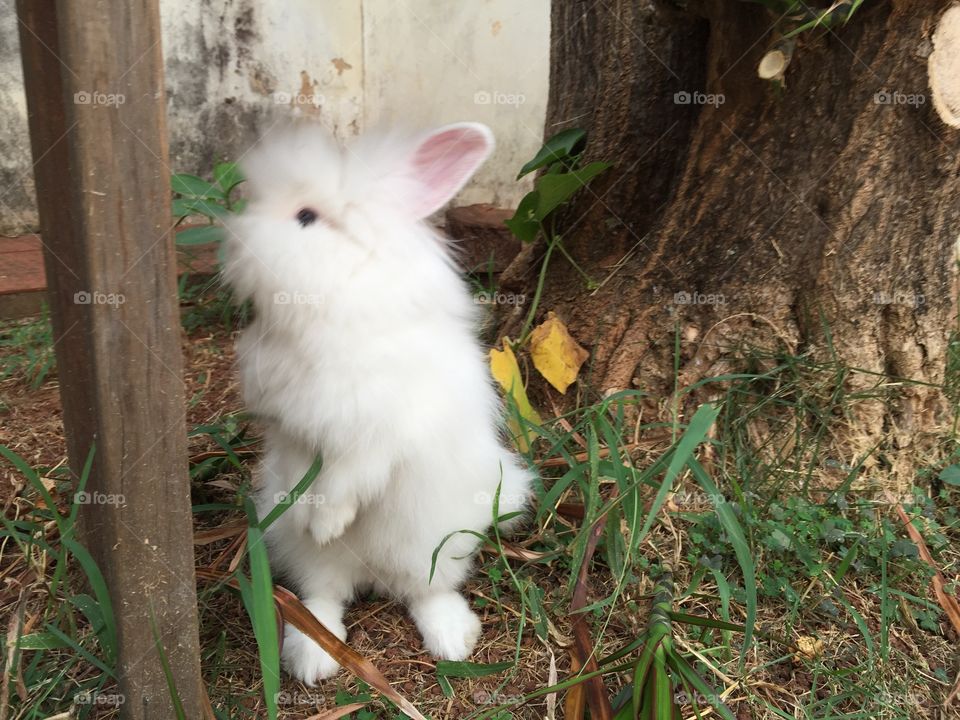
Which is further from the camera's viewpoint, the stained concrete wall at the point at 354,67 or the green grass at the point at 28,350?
the stained concrete wall at the point at 354,67

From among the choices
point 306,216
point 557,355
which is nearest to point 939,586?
point 557,355

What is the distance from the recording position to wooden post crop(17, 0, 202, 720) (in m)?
1.14

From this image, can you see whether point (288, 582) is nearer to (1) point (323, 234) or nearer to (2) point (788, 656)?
(1) point (323, 234)

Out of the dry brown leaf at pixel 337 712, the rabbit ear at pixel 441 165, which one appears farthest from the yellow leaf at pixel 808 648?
the rabbit ear at pixel 441 165

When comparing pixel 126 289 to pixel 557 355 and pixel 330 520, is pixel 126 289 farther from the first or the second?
pixel 557 355

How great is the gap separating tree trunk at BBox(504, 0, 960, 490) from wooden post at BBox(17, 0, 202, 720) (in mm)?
1465

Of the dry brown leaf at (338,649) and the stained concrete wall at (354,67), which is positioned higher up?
the stained concrete wall at (354,67)

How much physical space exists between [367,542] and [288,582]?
13.7 inches

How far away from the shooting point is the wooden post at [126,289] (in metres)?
1.14

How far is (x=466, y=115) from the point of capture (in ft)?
16.0

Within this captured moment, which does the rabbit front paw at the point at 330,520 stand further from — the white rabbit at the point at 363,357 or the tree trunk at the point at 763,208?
the tree trunk at the point at 763,208

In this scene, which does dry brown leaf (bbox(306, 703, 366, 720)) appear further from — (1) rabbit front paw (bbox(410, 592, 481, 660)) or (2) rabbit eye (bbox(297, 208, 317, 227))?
(2) rabbit eye (bbox(297, 208, 317, 227))

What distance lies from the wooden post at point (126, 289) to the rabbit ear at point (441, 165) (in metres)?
0.63

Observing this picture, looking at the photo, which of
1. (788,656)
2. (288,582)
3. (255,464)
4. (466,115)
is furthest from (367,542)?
(466,115)
